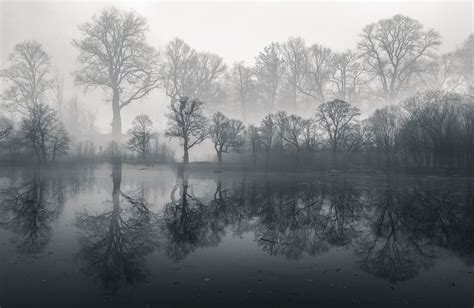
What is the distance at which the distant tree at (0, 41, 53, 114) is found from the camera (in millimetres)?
50812

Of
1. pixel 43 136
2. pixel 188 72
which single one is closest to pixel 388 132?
pixel 188 72

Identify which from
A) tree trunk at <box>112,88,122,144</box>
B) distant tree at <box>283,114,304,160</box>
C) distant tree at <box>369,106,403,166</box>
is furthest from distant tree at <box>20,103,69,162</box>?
distant tree at <box>369,106,403,166</box>

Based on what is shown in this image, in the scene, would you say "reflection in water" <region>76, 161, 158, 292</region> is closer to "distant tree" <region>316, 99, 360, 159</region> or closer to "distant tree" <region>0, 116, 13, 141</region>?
"distant tree" <region>316, 99, 360, 159</region>

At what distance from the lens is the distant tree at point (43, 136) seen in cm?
4362

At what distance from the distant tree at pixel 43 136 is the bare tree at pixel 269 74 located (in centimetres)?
3233

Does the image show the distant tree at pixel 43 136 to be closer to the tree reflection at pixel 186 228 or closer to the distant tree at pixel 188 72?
the distant tree at pixel 188 72

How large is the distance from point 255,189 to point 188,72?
118 ft

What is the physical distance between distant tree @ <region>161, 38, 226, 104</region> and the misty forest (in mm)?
259

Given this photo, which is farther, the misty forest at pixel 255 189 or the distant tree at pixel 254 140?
the distant tree at pixel 254 140

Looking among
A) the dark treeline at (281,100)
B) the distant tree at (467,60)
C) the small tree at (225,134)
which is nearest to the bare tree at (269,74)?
the dark treeline at (281,100)

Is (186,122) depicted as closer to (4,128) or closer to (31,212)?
(4,128)

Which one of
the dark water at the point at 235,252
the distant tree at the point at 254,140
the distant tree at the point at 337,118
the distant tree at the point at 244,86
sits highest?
the distant tree at the point at 244,86

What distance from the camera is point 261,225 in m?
14.0

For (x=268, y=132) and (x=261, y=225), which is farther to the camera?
(x=268, y=132)
